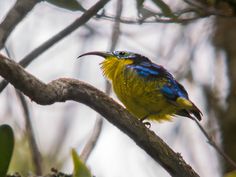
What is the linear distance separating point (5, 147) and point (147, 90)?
1505 millimetres

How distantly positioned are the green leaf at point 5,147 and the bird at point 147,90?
144 cm

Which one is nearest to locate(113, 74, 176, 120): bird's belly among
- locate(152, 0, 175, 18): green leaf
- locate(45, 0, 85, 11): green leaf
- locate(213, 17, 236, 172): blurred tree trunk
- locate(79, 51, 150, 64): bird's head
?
locate(79, 51, 150, 64): bird's head

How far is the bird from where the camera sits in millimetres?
3195

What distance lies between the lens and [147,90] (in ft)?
10.5

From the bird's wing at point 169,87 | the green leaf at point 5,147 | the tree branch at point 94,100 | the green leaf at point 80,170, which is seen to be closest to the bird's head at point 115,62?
the bird's wing at point 169,87

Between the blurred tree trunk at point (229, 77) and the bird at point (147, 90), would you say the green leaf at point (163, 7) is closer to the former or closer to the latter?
A: the bird at point (147, 90)

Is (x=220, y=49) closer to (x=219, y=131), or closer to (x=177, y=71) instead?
(x=177, y=71)

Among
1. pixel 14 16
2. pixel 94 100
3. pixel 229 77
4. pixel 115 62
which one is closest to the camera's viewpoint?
pixel 94 100

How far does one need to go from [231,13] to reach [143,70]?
22.1 inches

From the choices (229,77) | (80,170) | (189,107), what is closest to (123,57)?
(189,107)

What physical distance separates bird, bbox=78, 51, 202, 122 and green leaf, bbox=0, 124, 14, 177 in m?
1.44

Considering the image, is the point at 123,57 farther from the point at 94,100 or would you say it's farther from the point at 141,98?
the point at 94,100

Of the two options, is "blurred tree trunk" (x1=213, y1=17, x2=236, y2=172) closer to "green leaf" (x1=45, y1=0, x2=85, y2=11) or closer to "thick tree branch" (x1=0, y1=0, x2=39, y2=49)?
"green leaf" (x1=45, y1=0, x2=85, y2=11)

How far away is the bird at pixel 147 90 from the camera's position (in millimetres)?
3195
